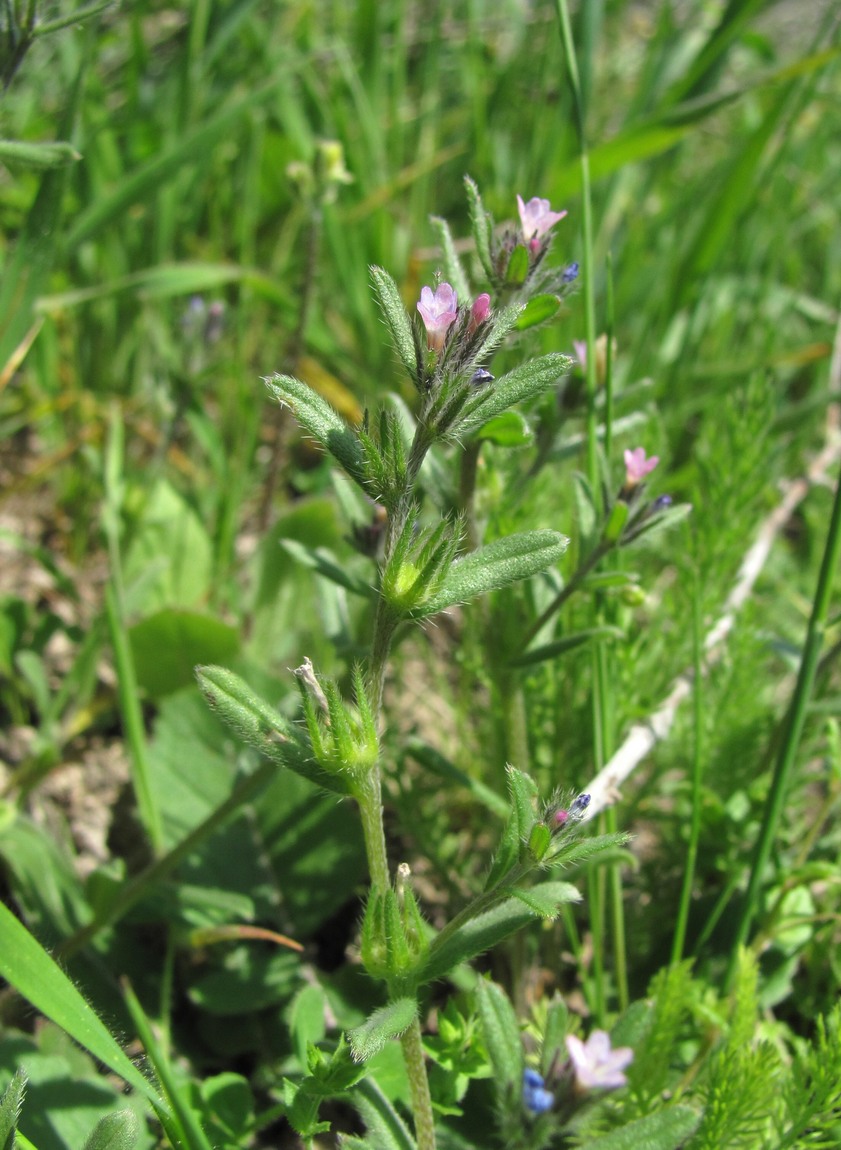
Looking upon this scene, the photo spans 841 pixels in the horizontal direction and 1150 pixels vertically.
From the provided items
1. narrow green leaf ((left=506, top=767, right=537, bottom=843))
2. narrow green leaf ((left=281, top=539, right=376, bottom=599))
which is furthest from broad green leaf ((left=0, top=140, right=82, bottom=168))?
narrow green leaf ((left=506, top=767, right=537, bottom=843))

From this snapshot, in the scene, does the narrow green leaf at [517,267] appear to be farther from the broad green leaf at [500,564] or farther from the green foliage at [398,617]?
the broad green leaf at [500,564]

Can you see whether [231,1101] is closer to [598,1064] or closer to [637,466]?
[598,1064]

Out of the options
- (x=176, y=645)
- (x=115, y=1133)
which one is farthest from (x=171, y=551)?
(x=115, y=1133)

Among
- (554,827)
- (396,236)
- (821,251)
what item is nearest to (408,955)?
(554,827)

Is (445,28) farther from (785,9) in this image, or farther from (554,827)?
(554,827)

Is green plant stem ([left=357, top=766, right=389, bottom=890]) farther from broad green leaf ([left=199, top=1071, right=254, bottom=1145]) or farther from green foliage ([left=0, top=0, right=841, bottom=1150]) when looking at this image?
broad green leaf ([left=199, top=1071, right=254, bottom=1145])
